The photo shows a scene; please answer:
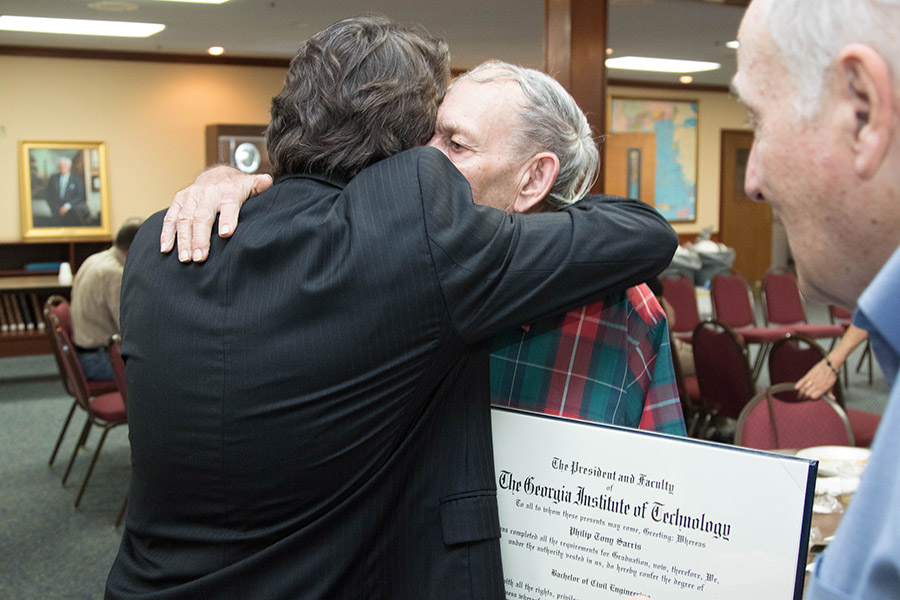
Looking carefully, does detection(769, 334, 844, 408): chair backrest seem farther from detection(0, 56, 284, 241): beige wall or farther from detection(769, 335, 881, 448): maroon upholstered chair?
detection(0, 56, 284, 241): beige wall

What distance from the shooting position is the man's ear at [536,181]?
4.67ft

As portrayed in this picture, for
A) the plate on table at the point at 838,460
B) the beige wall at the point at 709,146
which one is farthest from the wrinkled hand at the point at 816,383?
the beige wall at the point at 709,146

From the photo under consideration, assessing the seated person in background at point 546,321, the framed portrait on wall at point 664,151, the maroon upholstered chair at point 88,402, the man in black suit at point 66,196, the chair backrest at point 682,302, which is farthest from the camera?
the framed portrait on wall at point 664,151

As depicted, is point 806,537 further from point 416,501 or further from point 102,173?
point 102,173

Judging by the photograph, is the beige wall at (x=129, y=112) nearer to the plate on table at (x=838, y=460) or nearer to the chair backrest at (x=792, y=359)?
the chair backrest at (x=792, y=359)

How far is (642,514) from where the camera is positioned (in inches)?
44.6

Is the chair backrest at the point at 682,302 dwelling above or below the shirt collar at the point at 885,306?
below

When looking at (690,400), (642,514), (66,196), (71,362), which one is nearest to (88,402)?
(71,362)

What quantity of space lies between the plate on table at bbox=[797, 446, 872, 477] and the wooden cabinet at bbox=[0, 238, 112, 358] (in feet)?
25.2

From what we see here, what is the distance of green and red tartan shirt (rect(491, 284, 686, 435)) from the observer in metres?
1.41

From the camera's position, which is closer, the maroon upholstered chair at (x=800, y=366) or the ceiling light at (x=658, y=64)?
the maroon upholstered chair at (x=800, y=366)

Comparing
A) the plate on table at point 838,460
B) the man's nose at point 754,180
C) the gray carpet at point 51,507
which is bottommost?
the gray carpet at point 51,507

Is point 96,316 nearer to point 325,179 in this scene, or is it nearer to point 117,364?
point 117,364

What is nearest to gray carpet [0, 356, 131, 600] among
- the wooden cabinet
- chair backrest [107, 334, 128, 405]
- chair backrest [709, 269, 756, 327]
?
chair backrest [107, 334, 128, 405]
